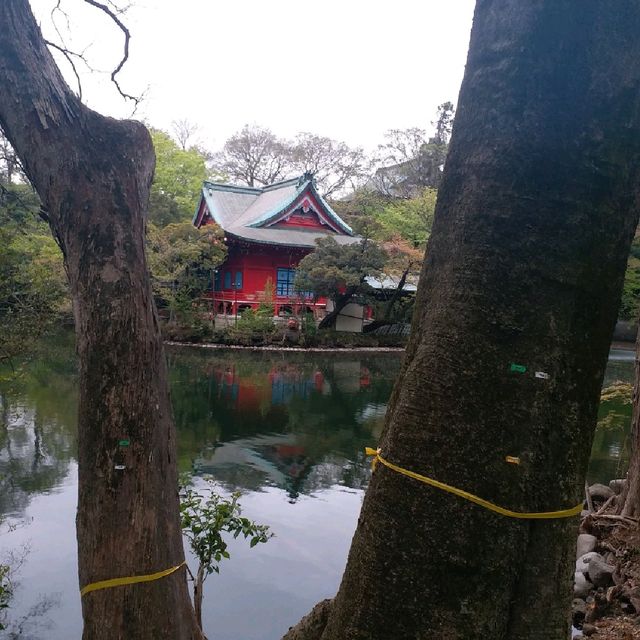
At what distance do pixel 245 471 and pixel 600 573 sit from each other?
3467 millimetres

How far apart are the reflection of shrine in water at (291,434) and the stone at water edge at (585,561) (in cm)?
242

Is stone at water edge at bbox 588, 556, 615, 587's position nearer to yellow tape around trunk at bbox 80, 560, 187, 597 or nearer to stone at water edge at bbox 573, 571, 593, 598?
stone at water edge at bbox 573, 571, 593, 598

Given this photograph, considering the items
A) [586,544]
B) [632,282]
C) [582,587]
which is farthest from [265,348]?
[582,587]

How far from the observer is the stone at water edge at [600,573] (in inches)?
131

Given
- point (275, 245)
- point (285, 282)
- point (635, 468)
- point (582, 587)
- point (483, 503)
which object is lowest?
point (582, 587)

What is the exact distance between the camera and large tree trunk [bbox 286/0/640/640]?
955 millimetres

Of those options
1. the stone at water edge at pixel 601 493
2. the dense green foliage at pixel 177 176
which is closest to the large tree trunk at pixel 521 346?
the stone at water edge at pixel 601 493

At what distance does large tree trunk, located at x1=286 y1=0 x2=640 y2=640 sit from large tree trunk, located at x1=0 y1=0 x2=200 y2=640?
26.3 inches

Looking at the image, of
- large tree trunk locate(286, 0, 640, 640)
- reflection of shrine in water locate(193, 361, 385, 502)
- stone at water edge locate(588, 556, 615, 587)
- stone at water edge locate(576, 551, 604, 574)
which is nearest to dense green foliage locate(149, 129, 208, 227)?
reflection of shrine in water locate(193, 361, 385, 502)

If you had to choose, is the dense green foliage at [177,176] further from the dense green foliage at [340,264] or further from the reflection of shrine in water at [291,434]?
the reflection of shrine in water at [291,434]

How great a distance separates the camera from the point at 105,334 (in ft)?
4.66

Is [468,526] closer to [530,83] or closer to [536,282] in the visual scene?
[536,282]

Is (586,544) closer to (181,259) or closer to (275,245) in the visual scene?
(181,259)

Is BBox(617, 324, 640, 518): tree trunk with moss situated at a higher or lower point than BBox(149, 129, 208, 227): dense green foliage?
lower
